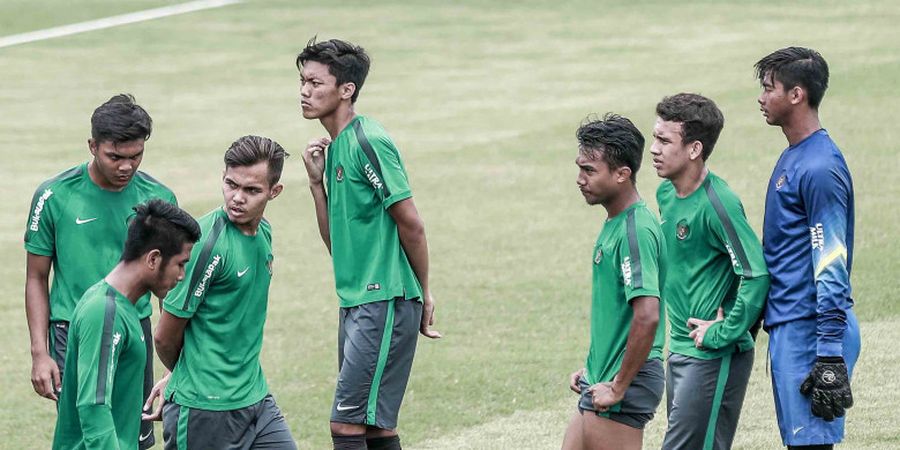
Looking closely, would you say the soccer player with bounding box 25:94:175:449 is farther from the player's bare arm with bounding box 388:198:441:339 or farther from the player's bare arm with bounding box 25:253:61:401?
the player's bare arm with bounding box 388:198:441:339

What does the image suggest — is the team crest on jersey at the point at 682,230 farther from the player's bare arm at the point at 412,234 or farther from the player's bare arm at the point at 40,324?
the player's bare arm at the point at 40,324

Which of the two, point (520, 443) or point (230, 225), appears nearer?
point (230, 225)

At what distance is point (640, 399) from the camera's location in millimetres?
7102

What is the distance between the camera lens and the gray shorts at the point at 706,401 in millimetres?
7363

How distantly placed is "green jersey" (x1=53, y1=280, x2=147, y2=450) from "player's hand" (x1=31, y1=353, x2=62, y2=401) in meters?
1.50

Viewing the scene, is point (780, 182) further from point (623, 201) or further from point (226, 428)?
point (226, 428)

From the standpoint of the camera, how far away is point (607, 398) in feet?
22.9

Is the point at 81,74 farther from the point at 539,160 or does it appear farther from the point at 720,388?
the point at 720,388

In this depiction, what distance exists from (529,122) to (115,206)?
48.0 feet

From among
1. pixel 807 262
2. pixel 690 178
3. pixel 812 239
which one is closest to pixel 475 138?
pixel 690 178

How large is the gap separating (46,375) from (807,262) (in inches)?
155

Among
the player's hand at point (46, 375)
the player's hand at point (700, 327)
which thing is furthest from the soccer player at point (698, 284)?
the player's hand at point (46, 375)

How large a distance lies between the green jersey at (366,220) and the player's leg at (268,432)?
2.55 ft

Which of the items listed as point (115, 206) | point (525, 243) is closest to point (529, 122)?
point (525, 243)
